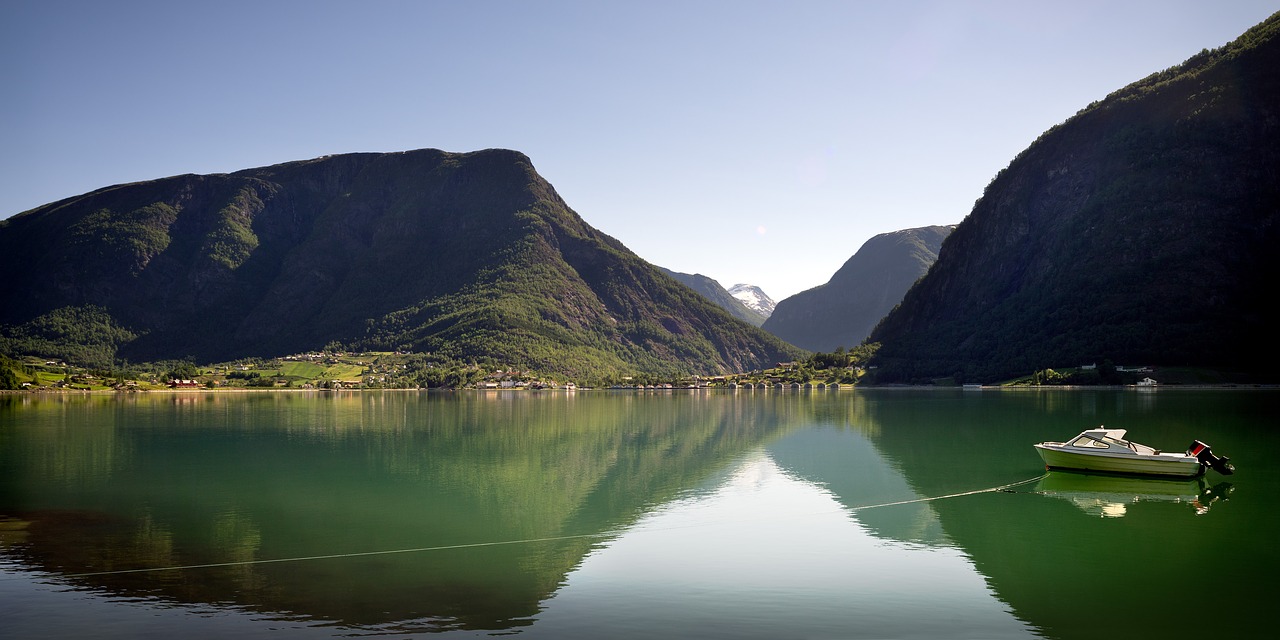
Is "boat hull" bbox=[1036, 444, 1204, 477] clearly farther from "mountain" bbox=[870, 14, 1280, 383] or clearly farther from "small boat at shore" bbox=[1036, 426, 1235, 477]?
"mountain" bbox=[870, 14, 1280, 383]

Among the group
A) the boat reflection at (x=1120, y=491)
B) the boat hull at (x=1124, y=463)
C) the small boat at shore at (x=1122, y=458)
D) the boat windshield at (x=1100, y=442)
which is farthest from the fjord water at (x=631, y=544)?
the boat windshield at (x=1100, y=442)

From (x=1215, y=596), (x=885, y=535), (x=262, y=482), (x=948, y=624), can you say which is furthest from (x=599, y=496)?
(x=1215, y=596)

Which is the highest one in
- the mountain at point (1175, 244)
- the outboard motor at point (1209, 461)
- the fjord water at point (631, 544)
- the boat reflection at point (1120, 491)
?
the mountain at point (1175, 244)

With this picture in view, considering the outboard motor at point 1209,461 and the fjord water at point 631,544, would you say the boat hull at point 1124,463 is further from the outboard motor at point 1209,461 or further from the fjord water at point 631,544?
the fjord water at point 631,544

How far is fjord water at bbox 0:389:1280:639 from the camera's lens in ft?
52.6

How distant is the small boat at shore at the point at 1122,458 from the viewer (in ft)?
107

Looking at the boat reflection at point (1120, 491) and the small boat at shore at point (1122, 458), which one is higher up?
the small boat at shore at point (1122, 458)

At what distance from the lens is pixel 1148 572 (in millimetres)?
19031

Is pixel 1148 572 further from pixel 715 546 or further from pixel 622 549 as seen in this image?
pixel 622 549

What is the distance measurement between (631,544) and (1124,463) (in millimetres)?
22812

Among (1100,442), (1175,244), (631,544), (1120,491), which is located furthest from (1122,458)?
(1175,244)

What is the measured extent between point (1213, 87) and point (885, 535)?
693ft

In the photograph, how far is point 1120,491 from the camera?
31.2m

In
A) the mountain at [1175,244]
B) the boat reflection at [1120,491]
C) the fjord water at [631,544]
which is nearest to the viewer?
the fjord water at [631,544]
